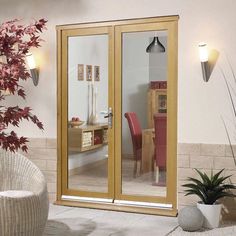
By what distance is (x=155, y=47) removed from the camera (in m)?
5.18

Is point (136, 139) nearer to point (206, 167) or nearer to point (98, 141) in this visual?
point (98, 141)

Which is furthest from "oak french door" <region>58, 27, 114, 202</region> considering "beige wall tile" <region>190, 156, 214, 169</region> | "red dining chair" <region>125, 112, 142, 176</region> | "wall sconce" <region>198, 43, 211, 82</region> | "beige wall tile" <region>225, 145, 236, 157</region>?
"beige wall tile" <region>225, 145, 236, 157</region>

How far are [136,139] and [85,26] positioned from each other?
4.88ft

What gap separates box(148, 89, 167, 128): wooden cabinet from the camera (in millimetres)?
5203

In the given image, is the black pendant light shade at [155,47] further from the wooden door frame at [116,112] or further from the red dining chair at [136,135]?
the red dining chair at [136,135]

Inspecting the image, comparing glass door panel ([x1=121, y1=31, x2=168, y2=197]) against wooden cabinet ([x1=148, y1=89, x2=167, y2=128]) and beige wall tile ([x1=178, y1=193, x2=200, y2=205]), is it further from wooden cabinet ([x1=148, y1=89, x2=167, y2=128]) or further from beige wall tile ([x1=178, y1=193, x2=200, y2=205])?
beige wall tile ([x1=178, y1=193, x2=200, y2=205])

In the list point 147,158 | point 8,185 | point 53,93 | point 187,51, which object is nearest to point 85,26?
point 53,93

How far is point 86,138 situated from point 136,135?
697 millimetres

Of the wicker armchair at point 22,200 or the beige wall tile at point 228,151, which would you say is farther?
the beige wall tile at point 228,151

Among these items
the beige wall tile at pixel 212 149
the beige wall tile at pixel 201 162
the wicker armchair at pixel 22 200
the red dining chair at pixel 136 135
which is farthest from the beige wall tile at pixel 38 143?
the beige wall tile at pixel 212 149

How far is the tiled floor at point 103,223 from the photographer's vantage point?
4.43m

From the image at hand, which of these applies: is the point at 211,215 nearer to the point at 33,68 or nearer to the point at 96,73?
the point at 96,73

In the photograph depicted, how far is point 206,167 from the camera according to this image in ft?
16.3

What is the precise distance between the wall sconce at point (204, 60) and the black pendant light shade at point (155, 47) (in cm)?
47
